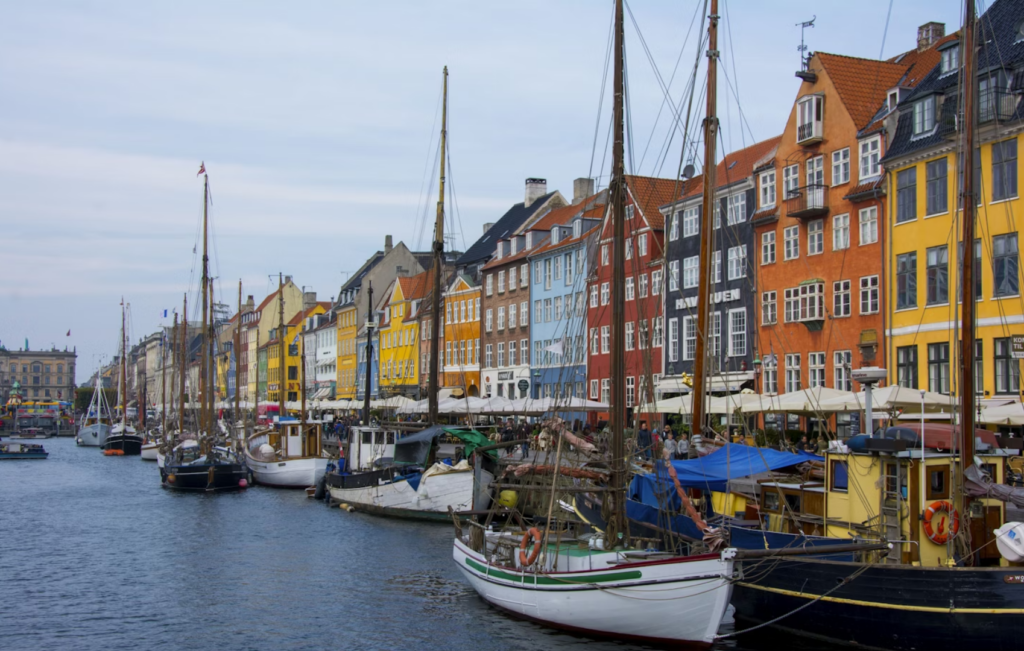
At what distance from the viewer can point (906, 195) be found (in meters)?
43.2

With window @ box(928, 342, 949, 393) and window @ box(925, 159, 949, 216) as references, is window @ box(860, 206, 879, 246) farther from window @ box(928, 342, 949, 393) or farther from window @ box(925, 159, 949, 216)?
window @ box(928, 342, 949, 393)

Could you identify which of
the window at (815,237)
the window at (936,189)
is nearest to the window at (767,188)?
the window at (815,237)

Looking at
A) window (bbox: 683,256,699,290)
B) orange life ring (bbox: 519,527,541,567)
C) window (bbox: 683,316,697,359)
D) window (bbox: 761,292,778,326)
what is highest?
window (bbox: 683,256,699,290)

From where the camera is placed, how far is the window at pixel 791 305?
49.2 m

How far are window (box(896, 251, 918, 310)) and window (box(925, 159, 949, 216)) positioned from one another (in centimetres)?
198


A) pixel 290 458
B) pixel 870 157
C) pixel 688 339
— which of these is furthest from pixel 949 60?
pixel 290 458

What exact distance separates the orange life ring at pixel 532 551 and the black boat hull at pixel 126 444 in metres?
85.0

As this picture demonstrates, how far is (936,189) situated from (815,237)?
7526mm

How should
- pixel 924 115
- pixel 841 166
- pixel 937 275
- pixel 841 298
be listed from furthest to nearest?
1. pixel 841 166
2. pixel 841 298
3. pixel 924 115
4. pixel 937 275

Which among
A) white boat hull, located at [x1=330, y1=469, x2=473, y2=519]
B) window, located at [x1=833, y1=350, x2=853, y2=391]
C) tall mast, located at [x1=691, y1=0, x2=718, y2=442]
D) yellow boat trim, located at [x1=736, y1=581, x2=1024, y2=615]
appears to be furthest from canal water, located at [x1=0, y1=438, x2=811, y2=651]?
window, located at [x1=833, y1=350, x2=853, y2=391]

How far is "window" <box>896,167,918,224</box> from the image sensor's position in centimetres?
4277

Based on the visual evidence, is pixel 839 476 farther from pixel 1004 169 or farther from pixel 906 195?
pixel 906 195

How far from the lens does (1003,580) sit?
16719mm

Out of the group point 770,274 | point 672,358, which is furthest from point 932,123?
point 672,358
